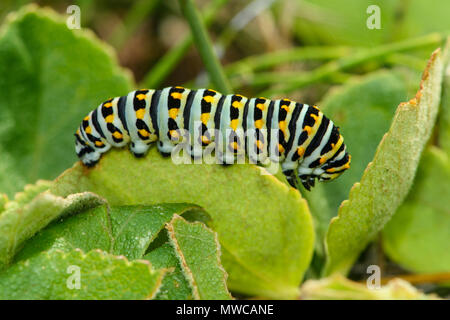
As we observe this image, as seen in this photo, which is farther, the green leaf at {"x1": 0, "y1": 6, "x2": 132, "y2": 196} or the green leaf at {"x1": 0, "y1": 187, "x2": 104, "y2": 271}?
the green leaf at {"x1": 0, "y1": 6, "x2": 132, "y2": 196}

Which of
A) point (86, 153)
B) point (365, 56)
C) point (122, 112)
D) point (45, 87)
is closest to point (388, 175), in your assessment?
point (122, 112)

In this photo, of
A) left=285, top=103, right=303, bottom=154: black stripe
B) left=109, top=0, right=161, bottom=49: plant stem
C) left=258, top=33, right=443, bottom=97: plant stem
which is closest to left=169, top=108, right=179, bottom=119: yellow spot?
left=285, top=103, right=303, bottom=154: black stripe

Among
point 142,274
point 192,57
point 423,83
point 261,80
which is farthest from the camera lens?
point 192,57

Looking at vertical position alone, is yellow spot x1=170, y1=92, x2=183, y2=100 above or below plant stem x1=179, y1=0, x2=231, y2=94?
below

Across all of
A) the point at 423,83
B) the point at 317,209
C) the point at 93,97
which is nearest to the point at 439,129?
the point at 317,209

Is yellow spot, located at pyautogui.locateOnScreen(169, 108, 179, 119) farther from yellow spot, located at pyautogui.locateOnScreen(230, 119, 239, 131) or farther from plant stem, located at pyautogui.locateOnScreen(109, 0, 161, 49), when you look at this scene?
plant stem, located at pyautogui.locateOnScreen(109, 0, 161, 49)

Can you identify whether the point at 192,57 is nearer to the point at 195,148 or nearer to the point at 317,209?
the point at 317,209

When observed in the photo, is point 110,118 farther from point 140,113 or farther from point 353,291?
point 353,291
